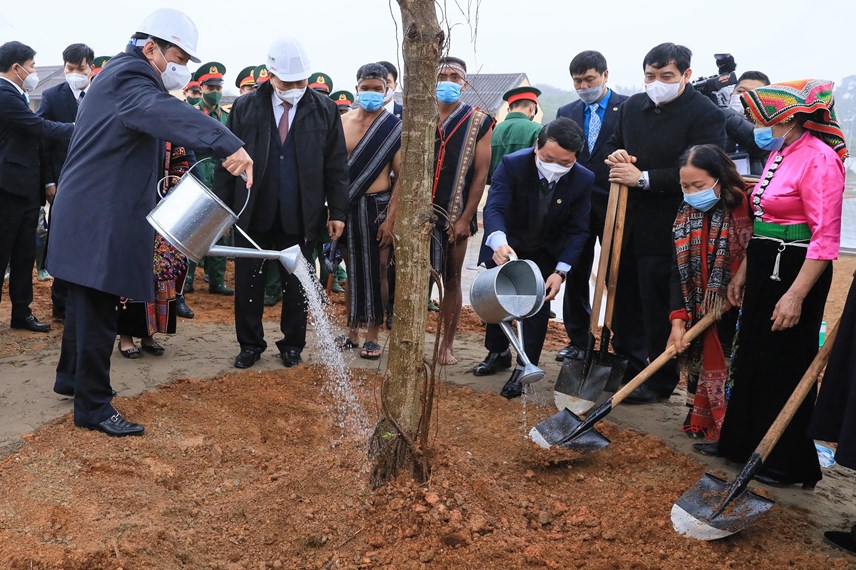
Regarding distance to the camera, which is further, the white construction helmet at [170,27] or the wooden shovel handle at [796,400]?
the white construction helmet at [170,27]

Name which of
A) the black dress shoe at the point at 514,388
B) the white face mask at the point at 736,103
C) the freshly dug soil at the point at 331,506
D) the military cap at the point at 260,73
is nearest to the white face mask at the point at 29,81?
the military cap at the point at 260,73

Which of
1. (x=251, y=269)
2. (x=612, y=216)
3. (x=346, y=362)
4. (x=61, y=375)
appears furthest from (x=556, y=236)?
(x=61, y=375)

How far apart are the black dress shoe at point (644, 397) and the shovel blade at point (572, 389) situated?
1.20ft

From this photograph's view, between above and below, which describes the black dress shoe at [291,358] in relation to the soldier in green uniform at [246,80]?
below

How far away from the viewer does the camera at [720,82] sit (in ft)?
16.2

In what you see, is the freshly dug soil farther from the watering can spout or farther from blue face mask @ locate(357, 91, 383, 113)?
blue face mask @ locate(357, 91, 383, 113)

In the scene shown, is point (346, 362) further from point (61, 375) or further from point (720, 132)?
point (720, 132)

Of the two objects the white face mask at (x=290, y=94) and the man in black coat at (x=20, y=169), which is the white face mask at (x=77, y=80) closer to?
the man in black coat at (x=20, y=169)

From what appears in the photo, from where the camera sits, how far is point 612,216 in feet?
14.1

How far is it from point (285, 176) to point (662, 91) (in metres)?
2.22

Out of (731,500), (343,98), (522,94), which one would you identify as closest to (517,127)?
(522,94)

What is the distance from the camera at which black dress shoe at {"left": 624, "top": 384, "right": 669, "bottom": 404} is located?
4461 mm

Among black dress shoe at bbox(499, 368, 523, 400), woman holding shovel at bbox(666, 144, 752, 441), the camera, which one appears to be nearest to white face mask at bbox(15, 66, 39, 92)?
black dress shoe at bbox(499, 368, 523, 400)

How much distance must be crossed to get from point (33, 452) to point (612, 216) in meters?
3.11
